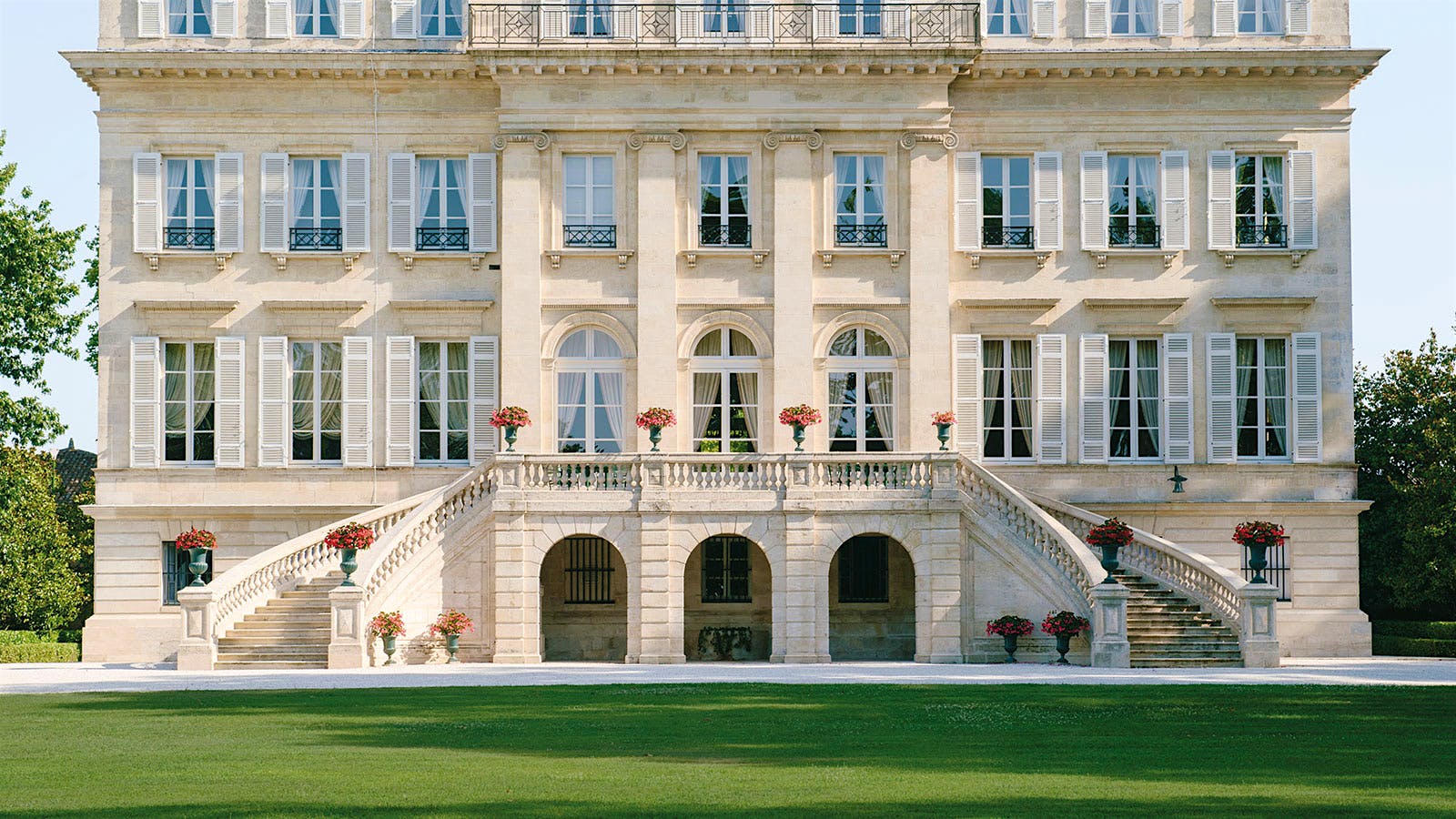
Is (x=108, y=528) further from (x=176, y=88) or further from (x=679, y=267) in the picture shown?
(x=679, y=267)

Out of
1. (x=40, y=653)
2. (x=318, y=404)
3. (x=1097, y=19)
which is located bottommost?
(x=40, y=653)

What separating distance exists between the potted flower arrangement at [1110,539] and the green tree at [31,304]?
2661 centimetres

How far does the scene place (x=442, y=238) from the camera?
4403cm

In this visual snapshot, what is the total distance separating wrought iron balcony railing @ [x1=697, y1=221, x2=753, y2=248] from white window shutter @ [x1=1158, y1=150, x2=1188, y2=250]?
31.0 ft

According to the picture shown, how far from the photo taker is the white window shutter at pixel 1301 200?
44.0 meters

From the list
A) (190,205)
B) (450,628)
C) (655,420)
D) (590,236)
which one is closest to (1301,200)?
(655,420)

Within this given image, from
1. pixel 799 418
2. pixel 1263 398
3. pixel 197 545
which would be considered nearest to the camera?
pixel 197 545

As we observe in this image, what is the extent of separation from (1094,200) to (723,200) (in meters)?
8.40

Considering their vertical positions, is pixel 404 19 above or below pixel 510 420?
above

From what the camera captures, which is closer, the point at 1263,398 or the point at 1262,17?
the point at 1263,398

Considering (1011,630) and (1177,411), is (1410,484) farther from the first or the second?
(1011,630)

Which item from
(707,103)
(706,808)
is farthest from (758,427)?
(706,808)

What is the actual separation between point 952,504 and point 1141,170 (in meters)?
10.4

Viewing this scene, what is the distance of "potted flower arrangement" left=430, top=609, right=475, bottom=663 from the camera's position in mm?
37969
